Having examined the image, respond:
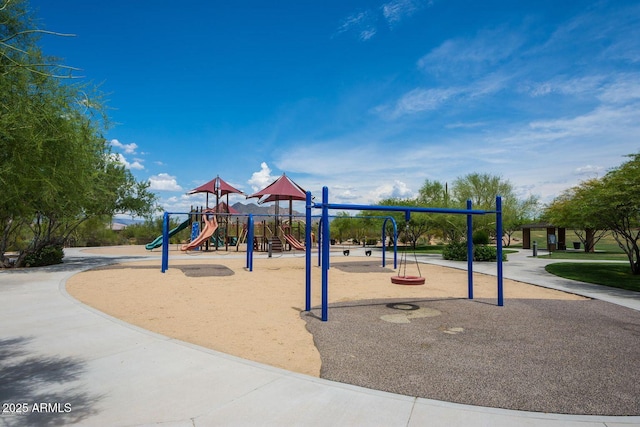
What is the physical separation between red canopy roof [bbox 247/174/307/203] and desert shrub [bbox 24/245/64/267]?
1424 centimetres

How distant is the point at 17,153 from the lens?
3494mm

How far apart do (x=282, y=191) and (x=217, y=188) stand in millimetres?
6142

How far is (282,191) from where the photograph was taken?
2925 centimetres

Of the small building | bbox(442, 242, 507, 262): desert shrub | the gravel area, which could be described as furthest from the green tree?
the gravel area

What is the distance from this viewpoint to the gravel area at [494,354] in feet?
12.3

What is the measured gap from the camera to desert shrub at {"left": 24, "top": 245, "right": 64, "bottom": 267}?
54.5 ft

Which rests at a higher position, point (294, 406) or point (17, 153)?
point (17, 153)

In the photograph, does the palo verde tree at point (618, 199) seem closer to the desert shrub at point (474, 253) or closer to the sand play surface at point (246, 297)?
the sand play surface at point (246, 297)

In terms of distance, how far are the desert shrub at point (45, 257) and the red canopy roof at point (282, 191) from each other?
1424cm

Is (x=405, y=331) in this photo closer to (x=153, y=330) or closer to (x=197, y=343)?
(x=197, y=343)

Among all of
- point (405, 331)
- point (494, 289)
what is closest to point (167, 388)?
point (405, 331)

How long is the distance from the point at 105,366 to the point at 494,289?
993 centimetres

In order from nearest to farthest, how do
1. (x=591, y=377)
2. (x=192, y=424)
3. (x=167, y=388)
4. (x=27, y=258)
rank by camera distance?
(x=192, y=424)
(x=167, y=388)
(x=591, y=377)
(x=27, y=258)

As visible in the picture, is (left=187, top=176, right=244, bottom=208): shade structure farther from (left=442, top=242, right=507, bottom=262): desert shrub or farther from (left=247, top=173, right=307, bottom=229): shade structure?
(left=442, top=242, right=507, bottom=262): desert shrub
